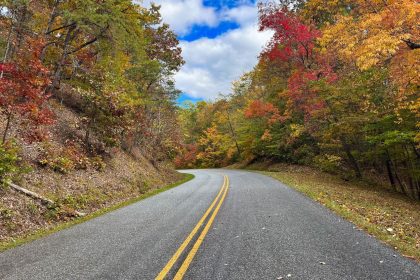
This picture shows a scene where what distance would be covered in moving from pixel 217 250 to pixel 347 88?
15.9 metres

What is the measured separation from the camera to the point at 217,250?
6289 millimetres

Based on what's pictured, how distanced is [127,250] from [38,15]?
14494 mm

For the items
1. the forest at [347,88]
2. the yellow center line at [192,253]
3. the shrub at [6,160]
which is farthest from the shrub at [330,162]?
the shrub at [6,160]

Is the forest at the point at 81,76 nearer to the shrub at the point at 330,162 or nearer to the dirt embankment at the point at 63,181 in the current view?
the dirt embankment at the point at 63,181

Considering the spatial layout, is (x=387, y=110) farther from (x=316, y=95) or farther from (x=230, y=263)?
(x=230, y=263)

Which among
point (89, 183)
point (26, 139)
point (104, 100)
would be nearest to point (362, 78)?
point (104, 100)

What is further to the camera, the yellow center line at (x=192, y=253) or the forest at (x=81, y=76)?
the forest at (x=81, y=76)

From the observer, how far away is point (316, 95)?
2353cm

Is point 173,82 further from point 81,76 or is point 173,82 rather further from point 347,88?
point 347,88

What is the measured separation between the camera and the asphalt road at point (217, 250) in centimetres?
520

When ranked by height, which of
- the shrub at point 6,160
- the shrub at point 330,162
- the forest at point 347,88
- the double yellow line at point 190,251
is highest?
the forest at point 347,88

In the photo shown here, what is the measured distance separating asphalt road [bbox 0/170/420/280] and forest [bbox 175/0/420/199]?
5.85 metres

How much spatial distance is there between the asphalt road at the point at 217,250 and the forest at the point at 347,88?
5.85 m

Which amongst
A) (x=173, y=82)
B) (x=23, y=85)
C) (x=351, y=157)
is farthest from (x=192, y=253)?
(x=173, y=82)
